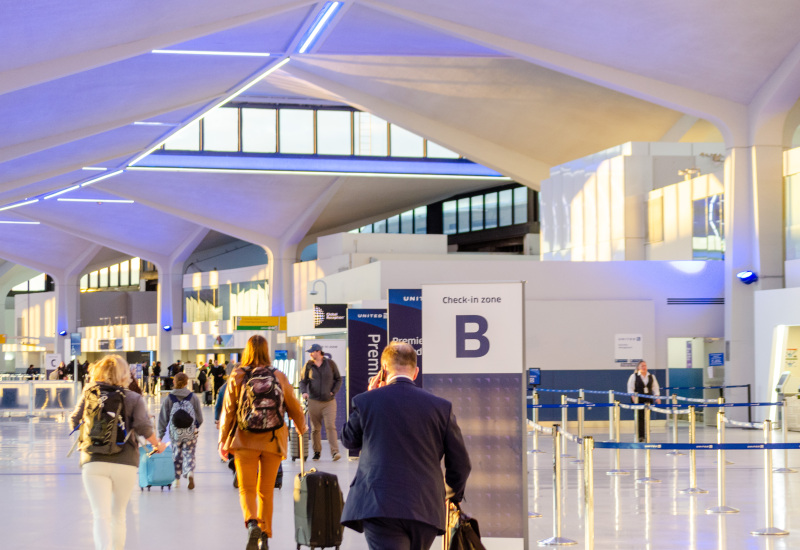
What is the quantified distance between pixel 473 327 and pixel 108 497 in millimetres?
2719

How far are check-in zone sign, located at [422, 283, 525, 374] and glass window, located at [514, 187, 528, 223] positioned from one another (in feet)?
133

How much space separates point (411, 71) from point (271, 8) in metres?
10.6

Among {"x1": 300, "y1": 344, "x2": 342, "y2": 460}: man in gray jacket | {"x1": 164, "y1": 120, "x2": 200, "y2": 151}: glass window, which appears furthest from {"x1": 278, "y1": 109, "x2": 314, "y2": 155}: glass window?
{"x1": 300, "y1": 344, "x2": 342, "y2": 460}: man in gray jacket

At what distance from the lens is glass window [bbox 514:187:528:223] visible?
47906 millimetres

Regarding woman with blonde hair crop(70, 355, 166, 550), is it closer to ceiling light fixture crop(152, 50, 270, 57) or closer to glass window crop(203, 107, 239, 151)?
ceiling light fixture crop(152, 50, 270, 57)

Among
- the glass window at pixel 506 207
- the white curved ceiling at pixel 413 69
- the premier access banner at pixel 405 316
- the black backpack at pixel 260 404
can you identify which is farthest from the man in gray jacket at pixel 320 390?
the glass window at pixel 506 207

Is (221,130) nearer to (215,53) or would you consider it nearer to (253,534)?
(215,53)

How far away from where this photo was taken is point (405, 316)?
13.6 meters

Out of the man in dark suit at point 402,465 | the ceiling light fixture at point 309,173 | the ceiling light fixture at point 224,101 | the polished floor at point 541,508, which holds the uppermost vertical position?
the ceiling light fixture at point 224,101

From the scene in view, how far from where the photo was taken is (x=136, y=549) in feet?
27.3

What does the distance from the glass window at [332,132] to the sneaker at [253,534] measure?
34194 mm

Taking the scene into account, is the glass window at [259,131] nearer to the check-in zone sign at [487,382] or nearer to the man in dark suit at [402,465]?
the check-in zone sign at [487,382]

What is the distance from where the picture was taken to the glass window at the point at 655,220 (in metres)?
27.0

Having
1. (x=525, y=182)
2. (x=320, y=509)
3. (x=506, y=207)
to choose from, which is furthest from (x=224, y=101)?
(x=320, y=509)
